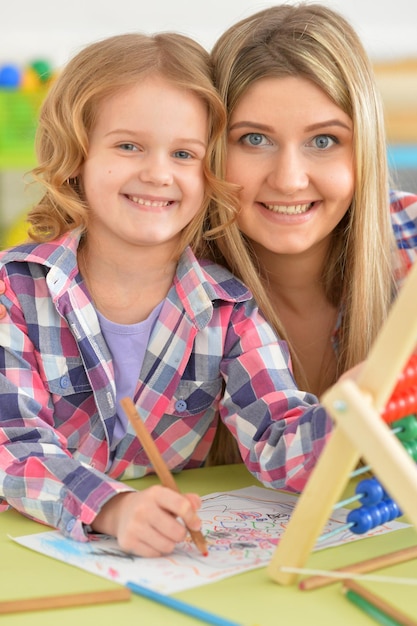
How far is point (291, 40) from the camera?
1.27 m

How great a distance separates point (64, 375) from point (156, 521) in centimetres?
33

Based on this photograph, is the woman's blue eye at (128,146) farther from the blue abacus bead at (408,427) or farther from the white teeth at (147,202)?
the blue abacus bead at (408,427)

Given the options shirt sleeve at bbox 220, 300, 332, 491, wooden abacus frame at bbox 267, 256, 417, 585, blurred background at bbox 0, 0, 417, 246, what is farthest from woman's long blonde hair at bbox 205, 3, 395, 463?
blurred background at bbox 0, 0, 417, 246

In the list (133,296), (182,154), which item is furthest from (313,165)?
(133,296)

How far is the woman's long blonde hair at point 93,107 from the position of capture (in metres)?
1.17

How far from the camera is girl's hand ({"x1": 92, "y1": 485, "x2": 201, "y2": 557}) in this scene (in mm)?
884

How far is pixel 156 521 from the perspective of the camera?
892 mm

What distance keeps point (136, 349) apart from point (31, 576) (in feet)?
1.39

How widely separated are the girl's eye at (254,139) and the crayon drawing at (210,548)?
20.0 inches

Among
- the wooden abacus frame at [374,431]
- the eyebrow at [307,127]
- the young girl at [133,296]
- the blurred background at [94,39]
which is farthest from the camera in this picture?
the blurred background at [94,39]

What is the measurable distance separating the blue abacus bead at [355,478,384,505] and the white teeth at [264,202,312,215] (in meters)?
0.52

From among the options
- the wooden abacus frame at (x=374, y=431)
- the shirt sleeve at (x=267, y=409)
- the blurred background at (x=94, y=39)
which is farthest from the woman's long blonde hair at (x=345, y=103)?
the blurred background at (x=94, y=39)

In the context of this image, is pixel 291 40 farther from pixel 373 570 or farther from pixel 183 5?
pixel 183 5

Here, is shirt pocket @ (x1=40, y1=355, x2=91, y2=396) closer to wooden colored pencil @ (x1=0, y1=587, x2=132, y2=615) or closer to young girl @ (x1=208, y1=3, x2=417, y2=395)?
young girl @ (x1=208, y1=3, x2=417, y2=395)
